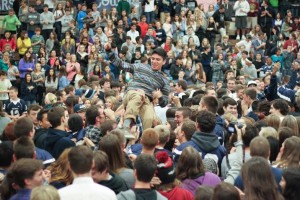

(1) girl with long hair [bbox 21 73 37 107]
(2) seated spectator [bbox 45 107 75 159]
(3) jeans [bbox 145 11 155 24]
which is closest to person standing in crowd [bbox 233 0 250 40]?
(3) jeans [bbox 145 11 155 24]

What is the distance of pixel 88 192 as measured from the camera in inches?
274

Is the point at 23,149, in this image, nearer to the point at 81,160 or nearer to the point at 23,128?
the point at 23,128

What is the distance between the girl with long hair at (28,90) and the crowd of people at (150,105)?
4 cm

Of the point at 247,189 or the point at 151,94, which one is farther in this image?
the point at 151,94

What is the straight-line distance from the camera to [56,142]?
31.4 ft

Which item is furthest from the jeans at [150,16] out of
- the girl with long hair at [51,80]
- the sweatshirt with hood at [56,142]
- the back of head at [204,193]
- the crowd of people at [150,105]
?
the back of head at [204,193]

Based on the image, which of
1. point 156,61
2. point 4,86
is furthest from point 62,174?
point 4,86

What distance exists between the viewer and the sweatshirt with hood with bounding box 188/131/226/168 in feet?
30.2

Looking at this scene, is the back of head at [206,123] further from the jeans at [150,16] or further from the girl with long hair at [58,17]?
the jeans at [150,16]

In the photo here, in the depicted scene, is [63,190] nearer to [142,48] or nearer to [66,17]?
[142,48]

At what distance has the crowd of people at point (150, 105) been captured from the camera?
7250 mm

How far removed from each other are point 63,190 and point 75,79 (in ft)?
54.7

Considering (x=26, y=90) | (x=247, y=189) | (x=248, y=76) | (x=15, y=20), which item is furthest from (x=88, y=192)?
(x=15, y=20)

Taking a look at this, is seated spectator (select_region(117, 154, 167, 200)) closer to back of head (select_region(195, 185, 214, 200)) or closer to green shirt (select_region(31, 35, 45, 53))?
back of head (select_region(195, 185, 214, 200))
